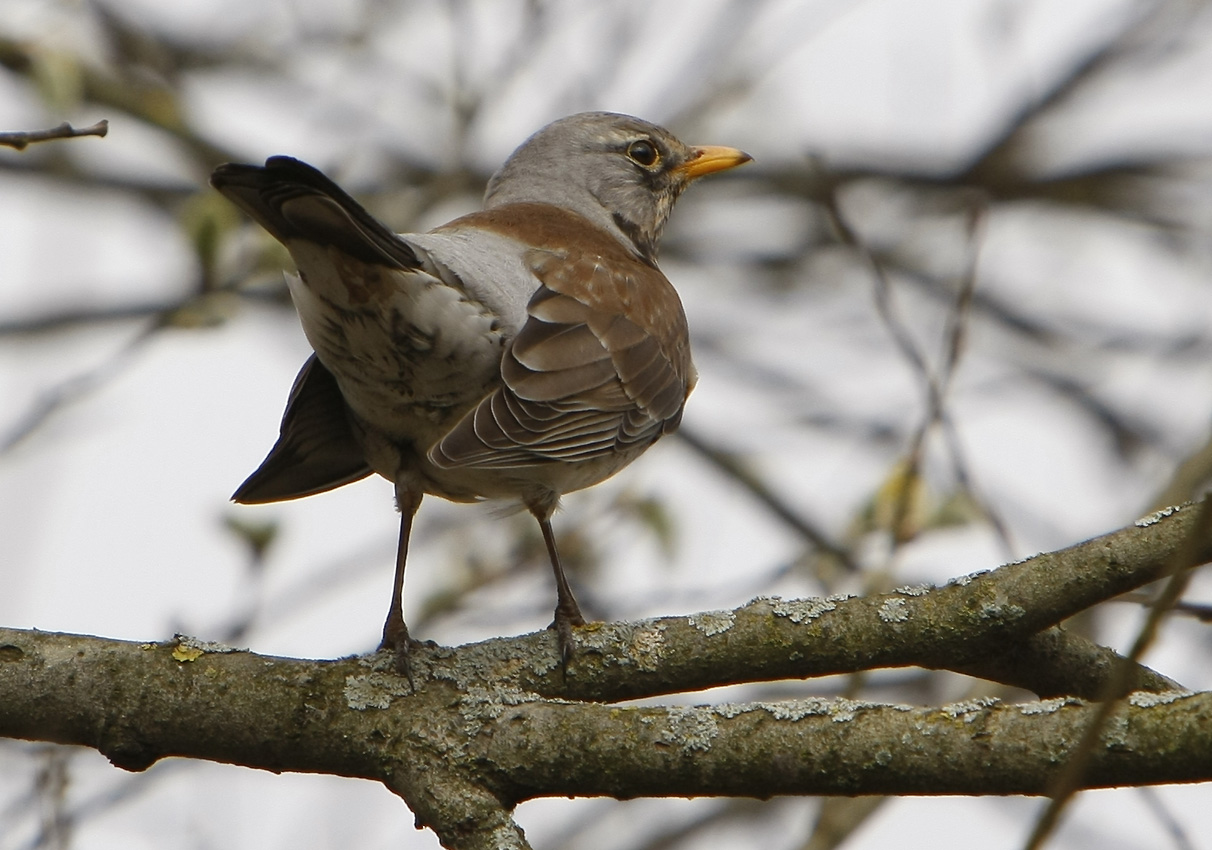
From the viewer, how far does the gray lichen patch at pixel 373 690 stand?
289 centimetres

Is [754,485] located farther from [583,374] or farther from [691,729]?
[691,729]

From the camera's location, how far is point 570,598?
3801 mm

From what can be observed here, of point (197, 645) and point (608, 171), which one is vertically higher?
point (608, 171)

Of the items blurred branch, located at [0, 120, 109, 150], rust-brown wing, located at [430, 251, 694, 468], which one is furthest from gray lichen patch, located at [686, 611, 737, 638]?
blurred branch, located at [0, 120, 109, 150]

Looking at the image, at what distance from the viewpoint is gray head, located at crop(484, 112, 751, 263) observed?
18.7 ft

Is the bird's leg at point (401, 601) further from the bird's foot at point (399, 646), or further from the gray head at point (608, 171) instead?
the gray head at point (608, 171)

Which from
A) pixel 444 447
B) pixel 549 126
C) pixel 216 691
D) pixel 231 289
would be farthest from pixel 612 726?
pixel 549 126

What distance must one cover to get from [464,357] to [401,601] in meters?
0.71

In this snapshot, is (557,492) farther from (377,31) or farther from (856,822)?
(377,31)

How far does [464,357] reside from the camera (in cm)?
381

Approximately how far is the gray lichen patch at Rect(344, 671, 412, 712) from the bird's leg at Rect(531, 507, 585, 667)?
1.24ft

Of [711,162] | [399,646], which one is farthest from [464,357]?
[711,162]

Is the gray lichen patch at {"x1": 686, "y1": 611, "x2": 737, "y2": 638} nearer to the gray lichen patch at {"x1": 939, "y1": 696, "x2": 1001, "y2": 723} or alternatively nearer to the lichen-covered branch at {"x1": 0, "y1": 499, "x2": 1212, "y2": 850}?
the lichen-covered branch at {"x1": 0, "y1": 499, "x2": 1212, "y2": 850}

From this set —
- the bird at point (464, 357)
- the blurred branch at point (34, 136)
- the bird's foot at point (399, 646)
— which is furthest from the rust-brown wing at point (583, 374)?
the blurred branch at point (34, 136)
